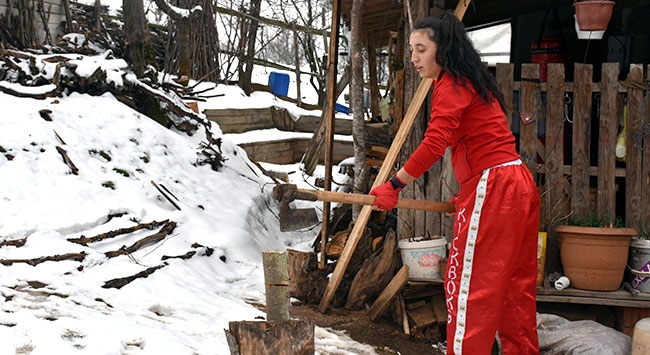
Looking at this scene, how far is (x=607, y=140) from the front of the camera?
5.07 m

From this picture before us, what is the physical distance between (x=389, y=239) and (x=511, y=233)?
203 cm

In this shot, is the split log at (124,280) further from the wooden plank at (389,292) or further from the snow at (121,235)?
the wooden plank at (389,292)

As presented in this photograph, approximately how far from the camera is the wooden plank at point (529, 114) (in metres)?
5.16

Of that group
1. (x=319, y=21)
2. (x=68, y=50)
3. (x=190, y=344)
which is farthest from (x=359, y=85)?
(x=319, y=21)

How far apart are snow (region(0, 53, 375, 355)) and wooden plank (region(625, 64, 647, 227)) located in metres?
2.11

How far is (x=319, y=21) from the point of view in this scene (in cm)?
2728

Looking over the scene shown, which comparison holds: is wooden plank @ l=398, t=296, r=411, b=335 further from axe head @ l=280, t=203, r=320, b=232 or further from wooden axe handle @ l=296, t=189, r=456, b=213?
axe head @ l=280, t=203, r=320, b=232

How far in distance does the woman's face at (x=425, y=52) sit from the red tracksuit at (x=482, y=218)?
9 centimetres

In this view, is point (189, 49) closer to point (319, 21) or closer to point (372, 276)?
point (372, 276)

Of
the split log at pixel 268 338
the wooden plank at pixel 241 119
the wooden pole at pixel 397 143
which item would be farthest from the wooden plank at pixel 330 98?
the wooden plank at pixel 241 119

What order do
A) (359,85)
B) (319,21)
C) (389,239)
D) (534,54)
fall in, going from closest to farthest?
1. (389,239)
2. (534,54)
3. (359,85)
4. (319,21)

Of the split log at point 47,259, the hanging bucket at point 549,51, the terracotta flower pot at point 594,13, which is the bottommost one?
the split log at point 47,259

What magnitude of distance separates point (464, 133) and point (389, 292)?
1.96m

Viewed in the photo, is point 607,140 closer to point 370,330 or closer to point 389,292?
point 389,292
